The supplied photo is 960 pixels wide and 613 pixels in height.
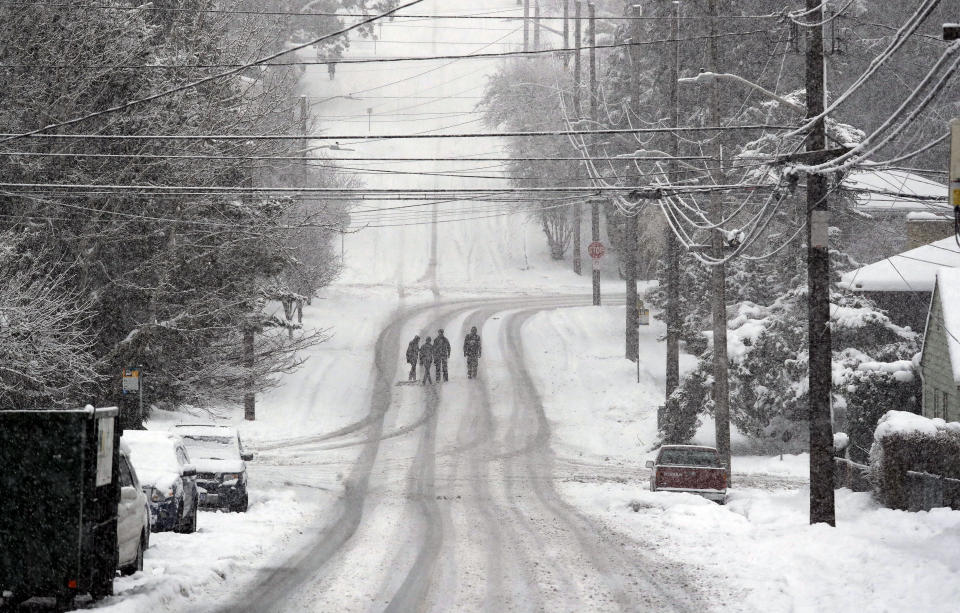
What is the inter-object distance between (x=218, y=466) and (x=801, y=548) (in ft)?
36.1

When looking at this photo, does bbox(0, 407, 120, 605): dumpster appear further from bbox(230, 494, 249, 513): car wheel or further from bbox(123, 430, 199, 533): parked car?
bbox(230, 494, 249, 513): car wheel

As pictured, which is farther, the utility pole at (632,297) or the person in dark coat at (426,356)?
the person in dark coat at (426,356)

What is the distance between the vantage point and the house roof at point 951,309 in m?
24.2

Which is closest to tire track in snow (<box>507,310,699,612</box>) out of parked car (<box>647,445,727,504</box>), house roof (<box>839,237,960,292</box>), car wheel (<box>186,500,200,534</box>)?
parked car (<box>647,445,727,504</box>)

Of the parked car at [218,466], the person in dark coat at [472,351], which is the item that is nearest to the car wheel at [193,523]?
the parked car at [218,466]

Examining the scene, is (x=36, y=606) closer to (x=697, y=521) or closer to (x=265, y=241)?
(x=697, y=521)

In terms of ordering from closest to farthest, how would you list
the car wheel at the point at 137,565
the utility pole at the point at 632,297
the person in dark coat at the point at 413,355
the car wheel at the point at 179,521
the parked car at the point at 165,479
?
the car wheel at the point at 137,565, the parked car at the point at 165,479, the car wheel at the point at 179,521, the utility pole at the point at 632,297, the person in dark coat at the point at 413,355

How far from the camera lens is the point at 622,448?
3391 centimetres

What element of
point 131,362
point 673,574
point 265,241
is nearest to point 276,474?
point 131,362

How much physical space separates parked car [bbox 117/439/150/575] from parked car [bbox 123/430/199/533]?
2567mm

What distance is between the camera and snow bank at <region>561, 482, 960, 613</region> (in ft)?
41.9

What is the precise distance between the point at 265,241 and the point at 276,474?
28.0ft

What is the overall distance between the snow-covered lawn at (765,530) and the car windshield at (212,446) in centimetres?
695

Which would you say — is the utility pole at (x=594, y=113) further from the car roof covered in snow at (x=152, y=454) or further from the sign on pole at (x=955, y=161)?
the sign on pole at (x=955, y=161)
